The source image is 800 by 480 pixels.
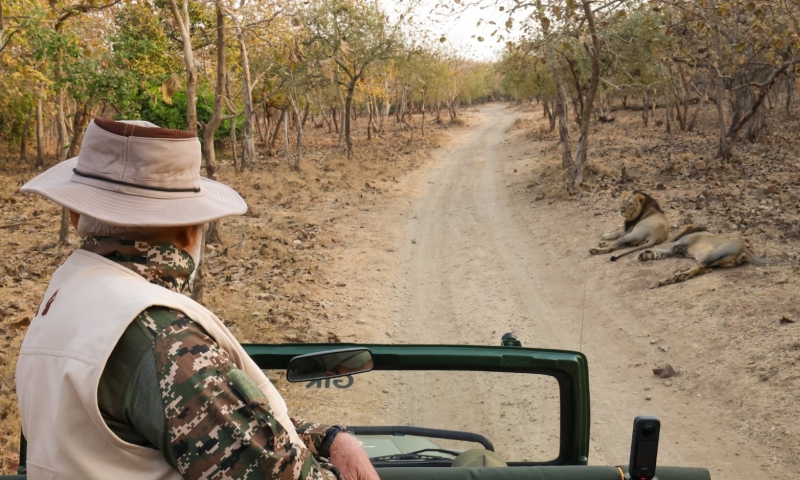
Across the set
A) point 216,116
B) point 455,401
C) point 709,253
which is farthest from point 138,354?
point 709,253

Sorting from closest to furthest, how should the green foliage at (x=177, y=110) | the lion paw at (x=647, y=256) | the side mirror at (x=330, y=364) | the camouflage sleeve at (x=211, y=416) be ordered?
the camouflage sleeve at (x=211, y=416), the side mirror at (x=330, y=364), the lion paw at (x=647, y=256), the green foliage at (x=177, y=110)

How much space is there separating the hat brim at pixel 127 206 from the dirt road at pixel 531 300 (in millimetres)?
1130

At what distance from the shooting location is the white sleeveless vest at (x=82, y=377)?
1.27 metres

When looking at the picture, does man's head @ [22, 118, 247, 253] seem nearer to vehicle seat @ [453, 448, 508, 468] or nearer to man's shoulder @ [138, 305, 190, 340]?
man's shoulder @ [138, 305, 190, 340]

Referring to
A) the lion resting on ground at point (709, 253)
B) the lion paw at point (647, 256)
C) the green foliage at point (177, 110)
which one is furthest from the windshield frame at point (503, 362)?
the green foliage at point (177, 110)

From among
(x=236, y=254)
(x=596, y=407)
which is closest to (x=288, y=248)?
(x=236, y=254)

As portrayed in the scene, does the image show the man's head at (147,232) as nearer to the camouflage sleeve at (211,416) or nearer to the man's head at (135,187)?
the man's head at (135,187)

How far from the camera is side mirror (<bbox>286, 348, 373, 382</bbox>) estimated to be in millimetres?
2031

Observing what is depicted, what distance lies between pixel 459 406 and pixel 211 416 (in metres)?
1.25

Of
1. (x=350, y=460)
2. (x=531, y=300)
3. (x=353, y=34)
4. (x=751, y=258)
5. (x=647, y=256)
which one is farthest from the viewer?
(x=353, y=34)

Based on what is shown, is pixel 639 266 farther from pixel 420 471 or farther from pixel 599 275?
pixel 420 471

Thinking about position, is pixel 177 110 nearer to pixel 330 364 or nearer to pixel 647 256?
pixel 647 256

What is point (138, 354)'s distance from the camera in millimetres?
1265

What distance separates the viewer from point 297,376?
2061 millimetres
